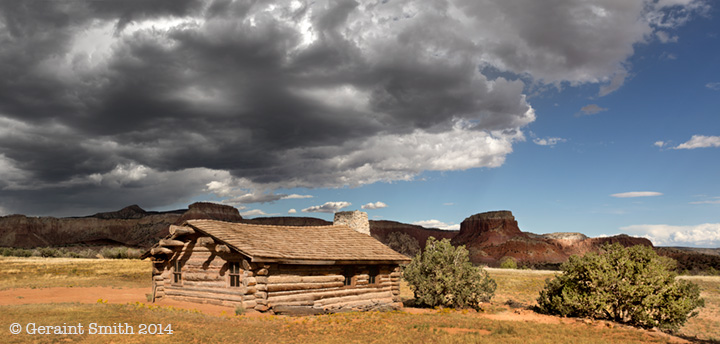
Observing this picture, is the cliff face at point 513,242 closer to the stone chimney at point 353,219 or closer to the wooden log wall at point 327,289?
the stone chimney at point 353,219

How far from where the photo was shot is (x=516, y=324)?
14.6m

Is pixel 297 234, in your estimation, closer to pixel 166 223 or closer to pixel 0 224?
pixel 166 223

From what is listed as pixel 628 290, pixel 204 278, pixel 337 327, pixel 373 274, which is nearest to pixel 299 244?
pixel 373 274

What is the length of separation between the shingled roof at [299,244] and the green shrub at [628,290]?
7.57 meters

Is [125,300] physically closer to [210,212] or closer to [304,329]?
[304,329]

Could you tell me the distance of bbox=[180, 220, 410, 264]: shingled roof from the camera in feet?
54.5

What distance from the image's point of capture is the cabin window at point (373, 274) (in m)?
20.6

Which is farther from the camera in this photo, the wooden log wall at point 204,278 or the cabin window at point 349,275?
the cabin window at point 349,275

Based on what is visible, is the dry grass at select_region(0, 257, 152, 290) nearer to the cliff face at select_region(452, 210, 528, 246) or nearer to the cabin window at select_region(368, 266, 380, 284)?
the cabin window at select_region(368, 266, 380, 284)

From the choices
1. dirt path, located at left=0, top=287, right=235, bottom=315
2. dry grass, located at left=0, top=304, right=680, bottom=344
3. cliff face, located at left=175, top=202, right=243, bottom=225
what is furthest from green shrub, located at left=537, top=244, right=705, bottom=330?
cliff face, located at left=175, top=202, right=243, bottom=225

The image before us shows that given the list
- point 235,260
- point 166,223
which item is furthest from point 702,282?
point 166,223

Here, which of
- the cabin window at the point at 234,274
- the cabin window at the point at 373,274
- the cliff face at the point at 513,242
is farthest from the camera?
the cliff face at the point at 513,242

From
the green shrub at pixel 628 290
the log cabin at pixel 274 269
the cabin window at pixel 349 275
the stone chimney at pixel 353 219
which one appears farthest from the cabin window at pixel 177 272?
the green shrub at pixel 628 290

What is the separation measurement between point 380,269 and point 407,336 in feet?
27.1
